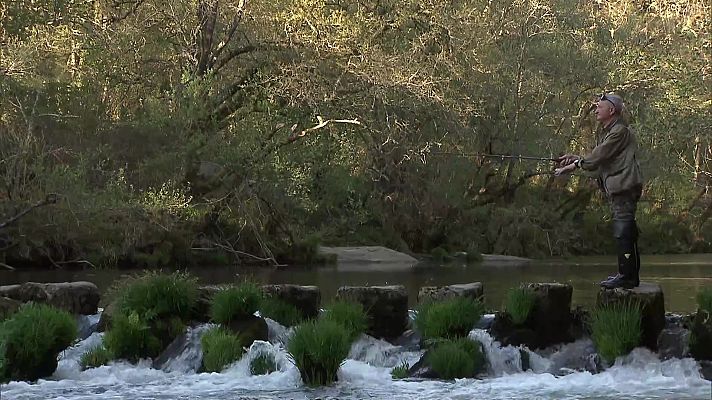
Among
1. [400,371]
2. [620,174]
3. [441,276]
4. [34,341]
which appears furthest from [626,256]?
[441,276]

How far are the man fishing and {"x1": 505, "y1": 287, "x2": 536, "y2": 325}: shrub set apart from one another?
680 millimetres

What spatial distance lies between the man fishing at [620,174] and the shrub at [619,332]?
0.42 metres

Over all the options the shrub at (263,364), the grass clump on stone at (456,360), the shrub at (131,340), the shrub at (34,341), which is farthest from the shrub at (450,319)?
the shrub at (34,341)

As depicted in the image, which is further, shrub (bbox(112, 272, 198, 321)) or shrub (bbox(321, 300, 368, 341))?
shrub (bbox(112, 272, 198, 321))

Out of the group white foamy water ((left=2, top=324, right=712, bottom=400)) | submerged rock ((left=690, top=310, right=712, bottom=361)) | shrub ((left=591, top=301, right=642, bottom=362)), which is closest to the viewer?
white foamy water ((left=2, top=324, right=712, bottom=400))

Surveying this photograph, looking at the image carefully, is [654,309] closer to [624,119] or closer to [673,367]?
[673,367]

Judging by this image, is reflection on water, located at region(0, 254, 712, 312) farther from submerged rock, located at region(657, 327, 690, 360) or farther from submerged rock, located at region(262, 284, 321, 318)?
submerged rock, located at region(657, 327, 690, 360)

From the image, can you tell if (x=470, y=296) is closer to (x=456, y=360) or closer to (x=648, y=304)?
(x=456, y=360)

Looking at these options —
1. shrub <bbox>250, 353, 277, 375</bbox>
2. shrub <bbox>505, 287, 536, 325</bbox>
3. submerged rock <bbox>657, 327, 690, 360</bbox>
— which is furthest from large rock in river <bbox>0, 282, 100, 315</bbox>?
submerged rock <bbox>657, 327, 690, 360</bbox>

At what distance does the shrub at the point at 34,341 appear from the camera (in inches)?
308

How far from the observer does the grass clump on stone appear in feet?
25.7

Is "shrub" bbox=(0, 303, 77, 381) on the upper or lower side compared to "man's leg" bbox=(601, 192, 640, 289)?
lower

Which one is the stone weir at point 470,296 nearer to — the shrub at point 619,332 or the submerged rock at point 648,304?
the submerged rock at point 648,304

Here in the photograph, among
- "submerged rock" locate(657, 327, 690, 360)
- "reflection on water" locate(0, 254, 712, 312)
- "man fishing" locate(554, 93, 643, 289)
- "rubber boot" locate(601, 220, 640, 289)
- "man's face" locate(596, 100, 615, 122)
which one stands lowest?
"submerged rock" locate(657, 327, 690, 360)
